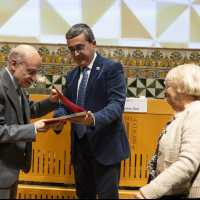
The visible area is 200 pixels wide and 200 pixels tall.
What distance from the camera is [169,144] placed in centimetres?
120

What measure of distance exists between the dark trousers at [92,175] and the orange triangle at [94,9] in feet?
7.41

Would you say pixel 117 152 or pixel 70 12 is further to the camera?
pixel 70 12

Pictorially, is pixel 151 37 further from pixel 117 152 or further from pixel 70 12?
pixel 117 152

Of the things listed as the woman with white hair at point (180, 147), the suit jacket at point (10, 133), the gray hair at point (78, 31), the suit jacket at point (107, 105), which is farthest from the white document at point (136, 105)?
the suit jacket at point (10, 133)

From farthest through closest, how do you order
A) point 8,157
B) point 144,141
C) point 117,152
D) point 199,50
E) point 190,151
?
point 199,50 → point 144,141 → point 117,152 → point 8,157 → point 190,151

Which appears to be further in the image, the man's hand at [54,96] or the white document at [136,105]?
the white document at [136,105]

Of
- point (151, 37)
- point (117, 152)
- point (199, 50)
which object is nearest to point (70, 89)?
point (117, 152)

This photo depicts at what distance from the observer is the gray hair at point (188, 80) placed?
1231 millimetres

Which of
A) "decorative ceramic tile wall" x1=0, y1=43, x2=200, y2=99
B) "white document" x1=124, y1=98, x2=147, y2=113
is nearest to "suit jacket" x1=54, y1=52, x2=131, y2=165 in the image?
"white document" x1=124, y1=98, x2=147, y2=113

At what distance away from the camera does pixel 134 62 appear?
3410 mm

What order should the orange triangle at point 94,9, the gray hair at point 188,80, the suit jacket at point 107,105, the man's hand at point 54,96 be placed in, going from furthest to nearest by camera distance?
the orange triangle at point 94,9 → the man's hand at point 54,96 → the suit jacket at point 107,105 → the gray hair at point 188,80

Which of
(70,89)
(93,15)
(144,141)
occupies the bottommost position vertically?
(144,141)

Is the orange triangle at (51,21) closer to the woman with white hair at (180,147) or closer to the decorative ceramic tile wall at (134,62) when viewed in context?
the decorative ceramic tile wall at (134,62)

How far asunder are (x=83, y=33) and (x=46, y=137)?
1.25 m
